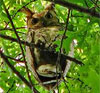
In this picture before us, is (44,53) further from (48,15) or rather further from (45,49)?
(48,15)

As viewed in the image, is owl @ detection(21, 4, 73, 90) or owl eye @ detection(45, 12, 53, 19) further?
owl eye @ detection(45, 12, 53, 19)

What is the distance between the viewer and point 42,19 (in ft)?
7.21

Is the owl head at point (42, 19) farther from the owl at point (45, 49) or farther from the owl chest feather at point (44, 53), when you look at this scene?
the owl chest feather at point (44, 53)

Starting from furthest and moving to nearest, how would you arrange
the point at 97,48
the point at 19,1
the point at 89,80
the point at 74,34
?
the point at 19,1 < the point at 74,34 < the point at 97,48 < the point at 89,80

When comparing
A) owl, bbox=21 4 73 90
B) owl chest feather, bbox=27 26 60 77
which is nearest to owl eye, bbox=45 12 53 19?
owl, bbox=21 4 73 90

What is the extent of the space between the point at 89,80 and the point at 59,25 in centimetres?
150

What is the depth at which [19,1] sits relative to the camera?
1998mm

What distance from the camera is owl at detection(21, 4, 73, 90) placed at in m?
1.80

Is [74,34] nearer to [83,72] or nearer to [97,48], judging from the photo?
[83,72]

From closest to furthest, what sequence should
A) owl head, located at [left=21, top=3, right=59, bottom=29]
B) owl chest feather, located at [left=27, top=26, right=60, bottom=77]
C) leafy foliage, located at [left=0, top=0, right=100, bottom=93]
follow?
leafy foliage, located at [left=0, top=0, right=100, bottom=93]
owl chest feather, located at [left=27, top=26, right=60, bottom=77]
owl head, located at [left=21, top=3, right=59, bottom=29]

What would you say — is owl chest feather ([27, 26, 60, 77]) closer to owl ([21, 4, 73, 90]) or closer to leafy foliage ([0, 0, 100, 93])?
owl ([21, 4, 73, 90])

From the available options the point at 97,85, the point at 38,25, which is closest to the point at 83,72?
the point at 97,85

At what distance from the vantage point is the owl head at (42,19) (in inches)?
86.0

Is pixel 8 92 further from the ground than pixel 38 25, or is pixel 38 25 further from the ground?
pixel 38 25
